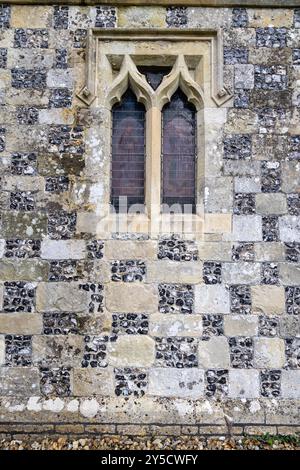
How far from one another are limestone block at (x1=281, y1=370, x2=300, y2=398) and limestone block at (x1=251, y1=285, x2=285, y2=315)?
612 mm

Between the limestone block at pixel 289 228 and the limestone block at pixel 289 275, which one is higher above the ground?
the limestone block at pixel 289 228

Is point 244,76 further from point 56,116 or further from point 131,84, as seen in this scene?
point 56,116

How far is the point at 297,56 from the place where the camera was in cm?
605

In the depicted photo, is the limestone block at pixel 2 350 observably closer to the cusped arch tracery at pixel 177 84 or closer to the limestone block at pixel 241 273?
the limestone block at pixel 241 273

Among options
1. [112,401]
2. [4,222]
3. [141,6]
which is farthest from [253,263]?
[141,6]

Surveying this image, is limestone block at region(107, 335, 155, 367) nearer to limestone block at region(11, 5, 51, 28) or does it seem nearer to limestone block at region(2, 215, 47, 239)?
limestone block at region(2, 215, 47, 239)

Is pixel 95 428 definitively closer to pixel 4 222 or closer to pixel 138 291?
pixel 138 291

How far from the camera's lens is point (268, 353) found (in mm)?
5613

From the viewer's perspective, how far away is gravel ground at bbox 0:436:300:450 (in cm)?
538

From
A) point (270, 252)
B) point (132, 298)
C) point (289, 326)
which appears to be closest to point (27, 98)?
point (132, 298)

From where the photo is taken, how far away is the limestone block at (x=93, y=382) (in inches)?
219

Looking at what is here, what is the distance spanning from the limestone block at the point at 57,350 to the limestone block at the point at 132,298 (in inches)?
19.4

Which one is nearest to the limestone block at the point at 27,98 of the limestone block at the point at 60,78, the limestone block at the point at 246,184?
the limestone block at the point at 60,78

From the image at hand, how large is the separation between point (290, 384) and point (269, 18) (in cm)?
395
